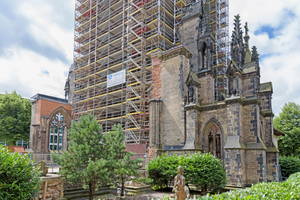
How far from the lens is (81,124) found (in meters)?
11.6

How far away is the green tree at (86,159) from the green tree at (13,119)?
23.0 m

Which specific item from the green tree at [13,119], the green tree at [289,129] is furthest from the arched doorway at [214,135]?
the green tree at [13,119]

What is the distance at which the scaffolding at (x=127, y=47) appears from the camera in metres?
23.4

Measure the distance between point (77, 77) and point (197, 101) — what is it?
22.3 metres

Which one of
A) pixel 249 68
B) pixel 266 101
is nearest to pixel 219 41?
pixel 266 101

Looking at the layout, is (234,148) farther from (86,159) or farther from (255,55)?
(255,55)

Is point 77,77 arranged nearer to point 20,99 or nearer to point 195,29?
point 20,99

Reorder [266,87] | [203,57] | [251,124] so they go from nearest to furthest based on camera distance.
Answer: [251,124] < [203,57] < [266,87]

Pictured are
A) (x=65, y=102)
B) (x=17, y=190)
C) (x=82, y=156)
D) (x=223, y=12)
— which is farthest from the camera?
(x=65, y=102)

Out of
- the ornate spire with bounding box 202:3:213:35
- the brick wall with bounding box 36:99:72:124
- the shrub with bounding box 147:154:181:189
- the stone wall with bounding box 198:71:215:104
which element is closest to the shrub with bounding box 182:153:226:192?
the shrub with bounding box 147:154:181:189

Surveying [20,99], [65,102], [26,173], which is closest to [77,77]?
[65,102]

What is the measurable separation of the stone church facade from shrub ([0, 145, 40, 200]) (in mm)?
11544

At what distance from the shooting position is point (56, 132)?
97.3ft

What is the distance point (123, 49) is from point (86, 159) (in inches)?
662
